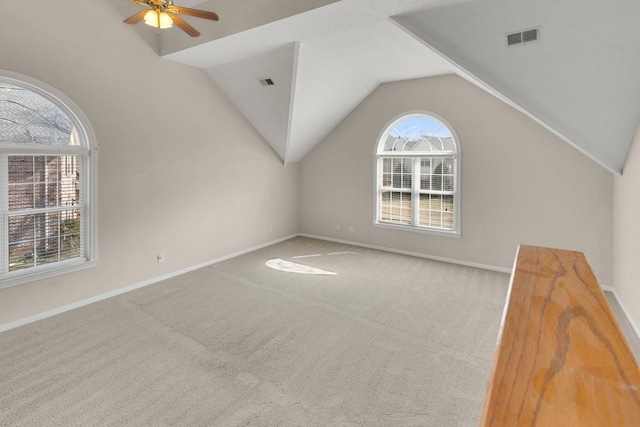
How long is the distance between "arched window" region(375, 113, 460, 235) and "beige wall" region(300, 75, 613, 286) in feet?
0.51

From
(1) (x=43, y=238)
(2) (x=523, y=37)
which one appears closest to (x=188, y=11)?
(2) (x=523, y=37)

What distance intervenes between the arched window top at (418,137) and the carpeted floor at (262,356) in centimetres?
228

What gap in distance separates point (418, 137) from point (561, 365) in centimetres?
578

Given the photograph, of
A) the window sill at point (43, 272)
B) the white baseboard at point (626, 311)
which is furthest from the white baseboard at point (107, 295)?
the white baseboard at point (626, 311)

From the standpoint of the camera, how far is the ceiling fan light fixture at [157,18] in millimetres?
2650

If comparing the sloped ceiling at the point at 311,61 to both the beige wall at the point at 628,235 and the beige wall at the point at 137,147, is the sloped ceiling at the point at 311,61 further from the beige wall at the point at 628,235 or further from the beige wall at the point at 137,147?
the beige wall at the point at 628,235

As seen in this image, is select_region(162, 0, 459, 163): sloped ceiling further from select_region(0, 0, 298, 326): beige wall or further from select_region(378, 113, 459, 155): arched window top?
Result: select_region(378, 113, 459, 155): arched window top

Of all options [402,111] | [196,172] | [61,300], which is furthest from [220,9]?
[61,300]

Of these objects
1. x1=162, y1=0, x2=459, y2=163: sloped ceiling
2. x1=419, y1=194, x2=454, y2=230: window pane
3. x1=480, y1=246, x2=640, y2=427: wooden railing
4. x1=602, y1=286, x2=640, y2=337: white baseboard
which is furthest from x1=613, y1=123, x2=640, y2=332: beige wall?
x1=480, y1=246, x2=640, y2=427: wooden railing

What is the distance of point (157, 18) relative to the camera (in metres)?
2.68

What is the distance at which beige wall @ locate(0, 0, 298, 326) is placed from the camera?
12.0ft

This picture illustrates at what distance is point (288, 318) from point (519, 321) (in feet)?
10.3

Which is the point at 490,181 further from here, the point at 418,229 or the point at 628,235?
the point at 628,235

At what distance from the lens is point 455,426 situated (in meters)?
2.25
